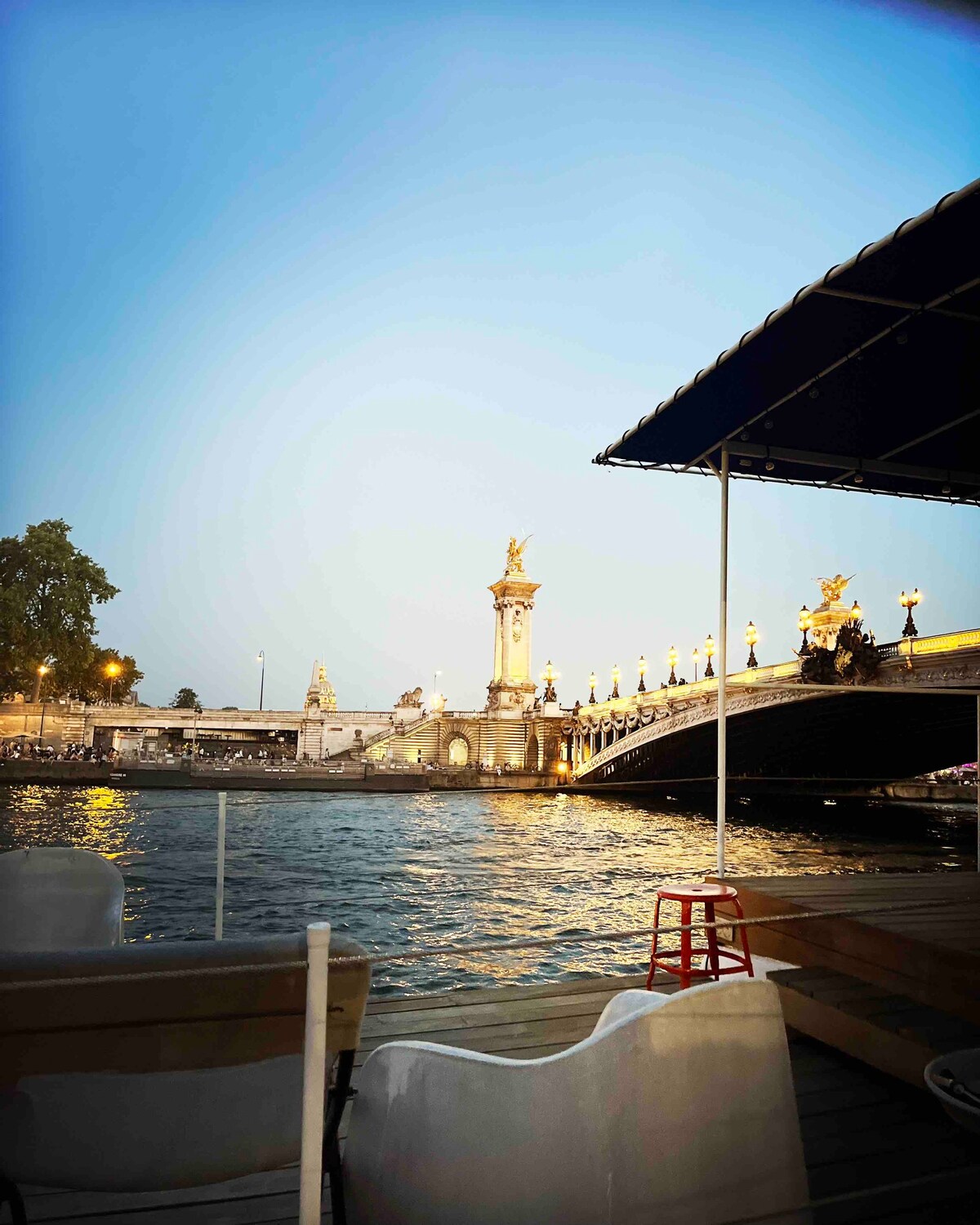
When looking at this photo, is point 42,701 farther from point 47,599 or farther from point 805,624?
point 805,624

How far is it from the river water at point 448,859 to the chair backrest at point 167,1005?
7.04ft

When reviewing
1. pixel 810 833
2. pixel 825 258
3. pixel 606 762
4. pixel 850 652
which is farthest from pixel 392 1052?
pixel 825 258

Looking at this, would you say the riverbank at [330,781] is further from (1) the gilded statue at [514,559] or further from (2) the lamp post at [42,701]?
(1) the gilded statue at [514,559]

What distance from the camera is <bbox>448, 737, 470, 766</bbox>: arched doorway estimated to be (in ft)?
161

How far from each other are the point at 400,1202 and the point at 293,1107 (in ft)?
0.67

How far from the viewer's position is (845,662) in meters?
19.1

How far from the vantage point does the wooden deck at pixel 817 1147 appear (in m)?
1.73

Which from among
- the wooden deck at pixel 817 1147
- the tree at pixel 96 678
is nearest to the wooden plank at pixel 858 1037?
the wooden deck at pixel 817 1147

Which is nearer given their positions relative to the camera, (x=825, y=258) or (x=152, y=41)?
(x=152, y=41)

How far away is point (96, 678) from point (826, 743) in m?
43.0

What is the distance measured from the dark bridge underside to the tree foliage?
1.80 ft

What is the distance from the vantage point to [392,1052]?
4.17ft

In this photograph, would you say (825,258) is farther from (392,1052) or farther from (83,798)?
(392,1052)

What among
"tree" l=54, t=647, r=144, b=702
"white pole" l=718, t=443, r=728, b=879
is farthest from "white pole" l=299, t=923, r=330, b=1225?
"tree" l=54, t=647, r=144, b=702
